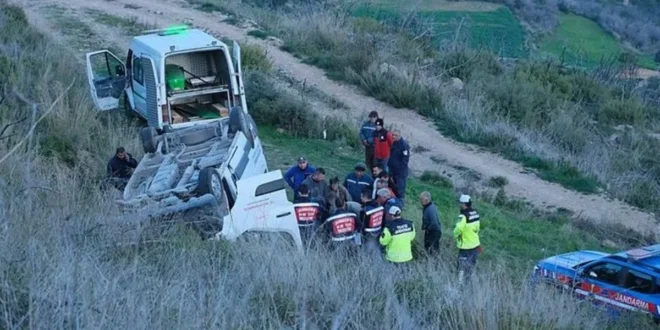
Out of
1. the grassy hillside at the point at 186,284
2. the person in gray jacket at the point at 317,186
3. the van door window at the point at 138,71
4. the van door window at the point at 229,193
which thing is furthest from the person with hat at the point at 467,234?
the van door window at the point at 138,71

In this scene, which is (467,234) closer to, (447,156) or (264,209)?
(264,209)

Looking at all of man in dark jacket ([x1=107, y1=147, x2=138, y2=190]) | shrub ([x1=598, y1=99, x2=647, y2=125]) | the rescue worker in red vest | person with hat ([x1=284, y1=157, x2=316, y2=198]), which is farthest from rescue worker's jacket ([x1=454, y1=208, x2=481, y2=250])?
shrub ([x1=598, y1=99, x2=647, y2=125])

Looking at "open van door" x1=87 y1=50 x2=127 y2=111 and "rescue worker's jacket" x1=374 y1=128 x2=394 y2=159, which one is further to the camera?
"open van door" x1=87 y1=50 x2=127 y2=111

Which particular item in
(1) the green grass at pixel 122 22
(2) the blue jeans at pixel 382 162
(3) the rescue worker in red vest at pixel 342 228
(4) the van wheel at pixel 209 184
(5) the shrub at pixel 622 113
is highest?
(4) the van wheel at pixel 209 184

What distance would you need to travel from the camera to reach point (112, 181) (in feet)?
39.2

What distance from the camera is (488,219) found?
50.1 feet

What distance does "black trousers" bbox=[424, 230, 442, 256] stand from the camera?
11.8 meters

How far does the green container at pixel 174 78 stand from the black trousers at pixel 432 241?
217 inches

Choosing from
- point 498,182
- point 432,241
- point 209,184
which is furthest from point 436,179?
point 209,184

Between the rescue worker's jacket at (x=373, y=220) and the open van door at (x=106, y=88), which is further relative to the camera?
the open van door at (x=106, y=88)

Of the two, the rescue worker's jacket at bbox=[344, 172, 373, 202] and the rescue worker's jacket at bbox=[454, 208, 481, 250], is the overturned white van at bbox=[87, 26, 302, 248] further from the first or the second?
the rescue worker's jacket at bbox=[454, 208, 481, 250]

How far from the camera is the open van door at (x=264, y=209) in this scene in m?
10.5

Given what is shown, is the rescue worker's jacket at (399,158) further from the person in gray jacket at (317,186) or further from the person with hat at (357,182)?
the person in gray jacket at (317,186)

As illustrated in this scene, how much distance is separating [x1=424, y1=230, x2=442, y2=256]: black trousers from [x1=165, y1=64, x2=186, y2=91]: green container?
5522 mm
